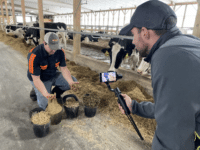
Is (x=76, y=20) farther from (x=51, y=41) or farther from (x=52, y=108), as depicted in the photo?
(x=52, y=108)

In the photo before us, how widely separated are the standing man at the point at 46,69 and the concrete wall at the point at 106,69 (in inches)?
63.0

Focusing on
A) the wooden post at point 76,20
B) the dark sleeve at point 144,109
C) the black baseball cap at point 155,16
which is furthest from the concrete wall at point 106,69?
the black baseball cap at point 155,16

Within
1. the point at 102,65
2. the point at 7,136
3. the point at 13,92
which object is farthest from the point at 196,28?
the point at 13,92

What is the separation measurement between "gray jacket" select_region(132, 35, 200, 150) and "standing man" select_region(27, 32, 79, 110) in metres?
1.73

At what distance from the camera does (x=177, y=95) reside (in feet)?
1.95

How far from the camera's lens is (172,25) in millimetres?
774

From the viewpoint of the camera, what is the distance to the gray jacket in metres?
0.59

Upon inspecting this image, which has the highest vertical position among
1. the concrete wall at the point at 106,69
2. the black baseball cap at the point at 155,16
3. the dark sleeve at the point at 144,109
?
the black baseball cap at the point at 155,16

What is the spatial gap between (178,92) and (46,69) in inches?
91.1

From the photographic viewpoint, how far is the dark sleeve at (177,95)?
59cm

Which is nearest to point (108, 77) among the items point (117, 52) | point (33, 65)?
point (33, 65)

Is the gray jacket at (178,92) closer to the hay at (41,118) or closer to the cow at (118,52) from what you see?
the hay at (41,118)

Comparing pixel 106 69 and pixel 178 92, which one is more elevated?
pixel 178 92

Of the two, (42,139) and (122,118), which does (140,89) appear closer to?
(122,118)
